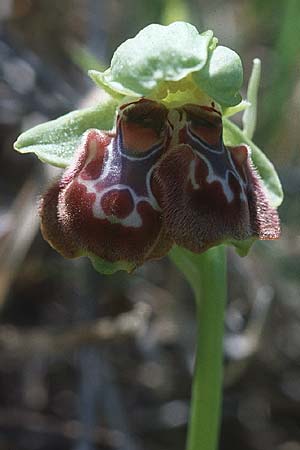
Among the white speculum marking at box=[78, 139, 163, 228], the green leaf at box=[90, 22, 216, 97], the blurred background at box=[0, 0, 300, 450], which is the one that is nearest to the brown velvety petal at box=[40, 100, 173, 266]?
the white speculum marking at box=[78, 139, 163, 228]

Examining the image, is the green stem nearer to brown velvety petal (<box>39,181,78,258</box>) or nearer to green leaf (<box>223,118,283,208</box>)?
green leaf (<box>223,118,283,208</box>)

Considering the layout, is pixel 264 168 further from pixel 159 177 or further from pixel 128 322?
pixel 128 322

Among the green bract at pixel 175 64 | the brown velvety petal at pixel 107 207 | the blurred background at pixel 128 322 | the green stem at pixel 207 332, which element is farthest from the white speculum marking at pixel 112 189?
the blurred background at pixel 128 322

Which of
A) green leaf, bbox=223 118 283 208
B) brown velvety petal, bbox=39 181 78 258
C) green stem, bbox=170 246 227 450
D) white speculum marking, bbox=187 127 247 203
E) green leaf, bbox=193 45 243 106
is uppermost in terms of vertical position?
green leaf, bbox=193 45 243 106

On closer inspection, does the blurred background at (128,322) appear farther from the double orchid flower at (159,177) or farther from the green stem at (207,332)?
the double orchid flower at (159,177)

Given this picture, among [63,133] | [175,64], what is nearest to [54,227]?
[63,133]

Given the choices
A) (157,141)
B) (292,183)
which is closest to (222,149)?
(157,141)
